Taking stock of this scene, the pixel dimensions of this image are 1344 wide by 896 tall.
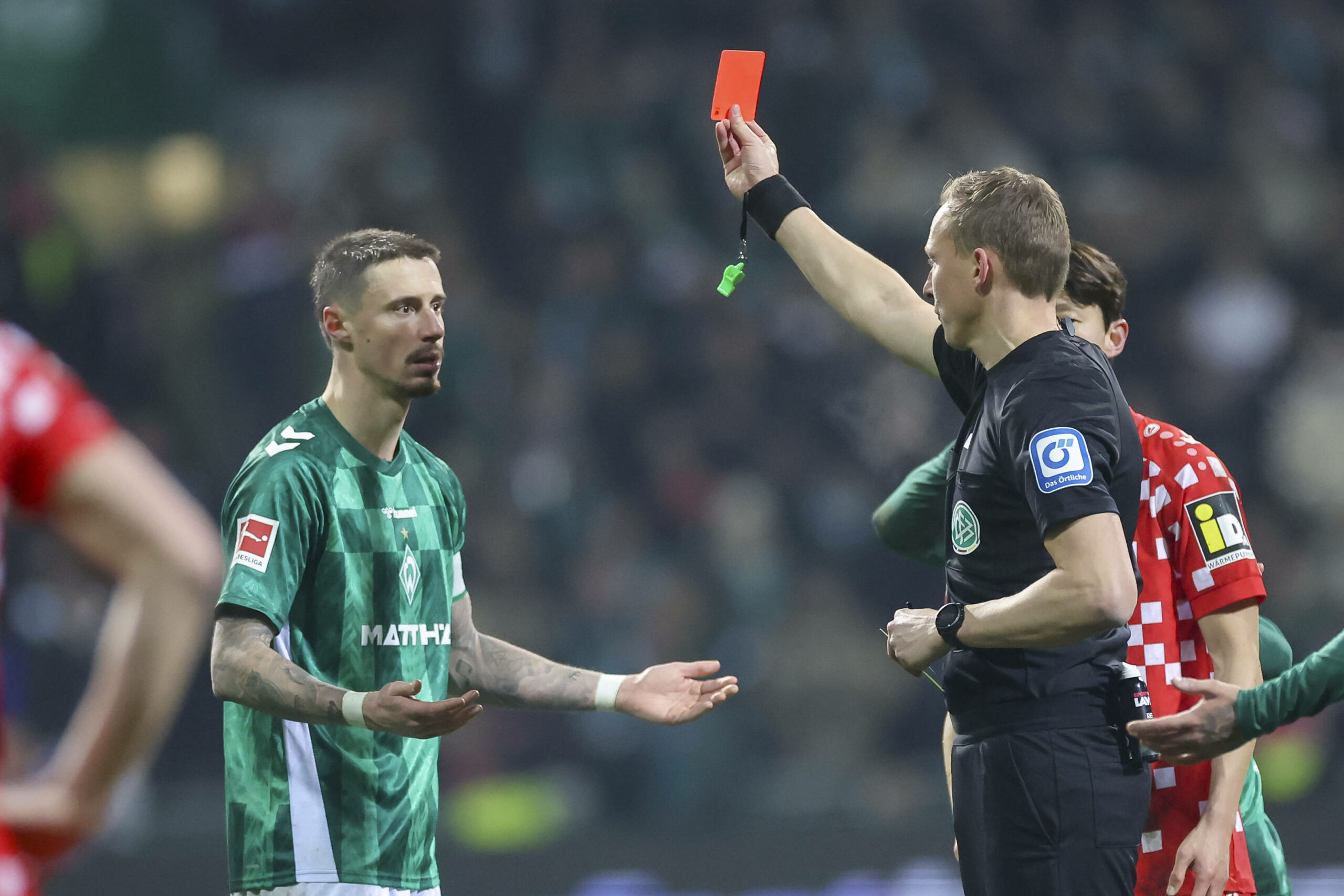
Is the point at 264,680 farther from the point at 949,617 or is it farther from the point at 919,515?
the point at 919,515

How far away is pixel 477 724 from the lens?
824 cm

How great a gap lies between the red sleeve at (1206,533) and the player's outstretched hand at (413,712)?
5.64ft

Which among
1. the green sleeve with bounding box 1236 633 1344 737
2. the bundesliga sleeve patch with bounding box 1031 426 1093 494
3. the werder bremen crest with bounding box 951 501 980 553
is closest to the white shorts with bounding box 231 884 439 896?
the werder bremen crest with bounding box 951 501 980 553

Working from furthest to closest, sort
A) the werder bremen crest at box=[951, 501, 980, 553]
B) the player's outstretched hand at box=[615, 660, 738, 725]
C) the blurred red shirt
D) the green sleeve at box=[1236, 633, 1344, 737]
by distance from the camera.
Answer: the player's outstretched hand at box=[615, 660, 738, 725]
the werder bremen crest at box=[951, 501, 980, 553]
the green sleeve at box=[1236, 633, 1344, 737]
the blurred red shirt

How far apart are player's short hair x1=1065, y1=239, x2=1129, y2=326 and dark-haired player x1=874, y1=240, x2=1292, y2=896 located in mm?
36

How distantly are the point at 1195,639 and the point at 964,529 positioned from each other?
2.59 feet

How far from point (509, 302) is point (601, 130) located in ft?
5.10

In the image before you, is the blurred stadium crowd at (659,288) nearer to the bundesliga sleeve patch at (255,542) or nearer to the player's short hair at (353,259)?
the player's short hair at (353,259)

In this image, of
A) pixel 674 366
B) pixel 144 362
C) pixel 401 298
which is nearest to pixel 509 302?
pixel 674 366

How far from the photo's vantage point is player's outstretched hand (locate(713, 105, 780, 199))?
13.1 ft

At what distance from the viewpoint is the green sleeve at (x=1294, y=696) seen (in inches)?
118

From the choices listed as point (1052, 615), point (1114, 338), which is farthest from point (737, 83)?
point (1052, 615)

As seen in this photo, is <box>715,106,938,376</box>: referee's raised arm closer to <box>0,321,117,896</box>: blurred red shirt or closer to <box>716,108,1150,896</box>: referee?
<box>716,108,1150,896</box>: referee

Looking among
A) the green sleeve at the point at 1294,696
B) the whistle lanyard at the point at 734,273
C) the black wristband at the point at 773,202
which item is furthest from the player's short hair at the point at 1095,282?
the green sleeve at the point at 1294,696
